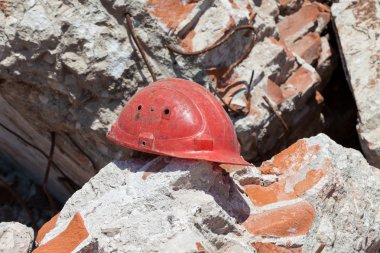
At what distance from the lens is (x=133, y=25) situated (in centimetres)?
338

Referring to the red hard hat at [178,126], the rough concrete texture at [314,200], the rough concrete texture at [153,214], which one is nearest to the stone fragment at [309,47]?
the rough concrete texture at [314,200]

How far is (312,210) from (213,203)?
1.66 feet

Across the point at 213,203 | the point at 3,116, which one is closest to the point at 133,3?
the point at 3,116

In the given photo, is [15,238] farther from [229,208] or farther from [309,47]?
Answer: [309,47]

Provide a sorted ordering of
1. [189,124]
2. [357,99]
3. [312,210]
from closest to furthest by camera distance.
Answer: [189,124], [312,210], [357,99]

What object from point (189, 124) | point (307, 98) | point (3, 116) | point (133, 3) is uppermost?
point (133, 3)

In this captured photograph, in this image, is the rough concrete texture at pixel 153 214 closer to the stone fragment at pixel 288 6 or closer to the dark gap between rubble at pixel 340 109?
the stone fragment at pixel 288 6

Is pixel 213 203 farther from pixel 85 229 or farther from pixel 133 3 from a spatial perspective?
pixel 133 3

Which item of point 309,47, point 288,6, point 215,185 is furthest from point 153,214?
point 288,6

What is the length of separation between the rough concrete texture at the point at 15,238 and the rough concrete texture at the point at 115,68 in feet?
2.99

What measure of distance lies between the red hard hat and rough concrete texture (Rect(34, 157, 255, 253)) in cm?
7

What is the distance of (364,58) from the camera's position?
12.7 feet

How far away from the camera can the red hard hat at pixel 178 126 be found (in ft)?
8.16

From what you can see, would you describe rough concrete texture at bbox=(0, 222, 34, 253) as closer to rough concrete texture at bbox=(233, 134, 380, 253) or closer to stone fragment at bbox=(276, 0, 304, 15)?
rough concrete texture at bbox=(233, 134, 380, 253)
